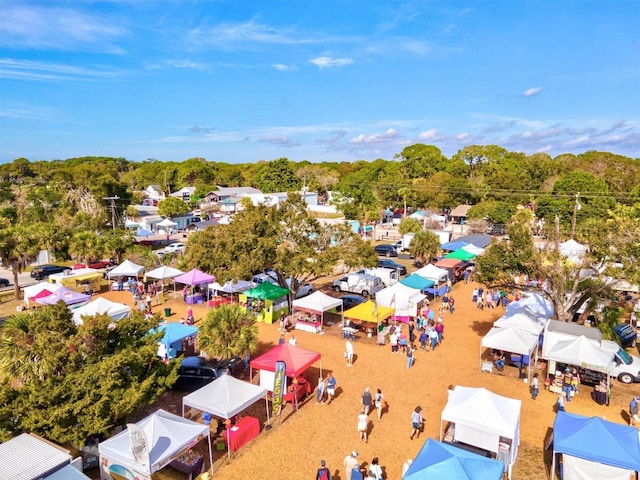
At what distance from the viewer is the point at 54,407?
979 cm

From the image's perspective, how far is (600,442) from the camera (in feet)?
32.7

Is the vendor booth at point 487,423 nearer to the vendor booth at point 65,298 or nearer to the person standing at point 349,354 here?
the person standing at point 349,354

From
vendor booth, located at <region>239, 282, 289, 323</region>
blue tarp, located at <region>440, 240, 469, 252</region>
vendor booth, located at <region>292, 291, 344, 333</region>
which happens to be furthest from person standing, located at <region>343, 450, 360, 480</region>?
blue tarp, located at <region>440, 240, 469, 252</region>

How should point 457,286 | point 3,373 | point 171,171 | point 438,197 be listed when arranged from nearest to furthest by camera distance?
point 3,373
point 457,286
point 438,197
point 171,171

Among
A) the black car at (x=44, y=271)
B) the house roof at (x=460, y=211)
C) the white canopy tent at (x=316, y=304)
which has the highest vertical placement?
the house roof at (x=460, y=211)

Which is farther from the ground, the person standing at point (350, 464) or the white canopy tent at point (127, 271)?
the white canopy tent at point (127, 271)

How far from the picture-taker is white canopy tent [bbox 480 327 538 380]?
15812 millimetres

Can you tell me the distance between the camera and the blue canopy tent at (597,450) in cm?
959

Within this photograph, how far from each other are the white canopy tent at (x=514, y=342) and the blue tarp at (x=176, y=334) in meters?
11.7

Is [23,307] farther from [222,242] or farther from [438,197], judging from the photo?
[438,197]

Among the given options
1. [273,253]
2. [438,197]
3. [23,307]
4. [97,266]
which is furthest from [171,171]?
[273,253]

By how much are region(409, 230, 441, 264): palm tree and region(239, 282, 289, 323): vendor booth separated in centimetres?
1555

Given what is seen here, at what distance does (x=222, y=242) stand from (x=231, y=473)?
1239 cm

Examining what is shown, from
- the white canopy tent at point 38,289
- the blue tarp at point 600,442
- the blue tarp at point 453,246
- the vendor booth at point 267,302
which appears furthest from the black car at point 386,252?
the blue tarp at point 600,442
